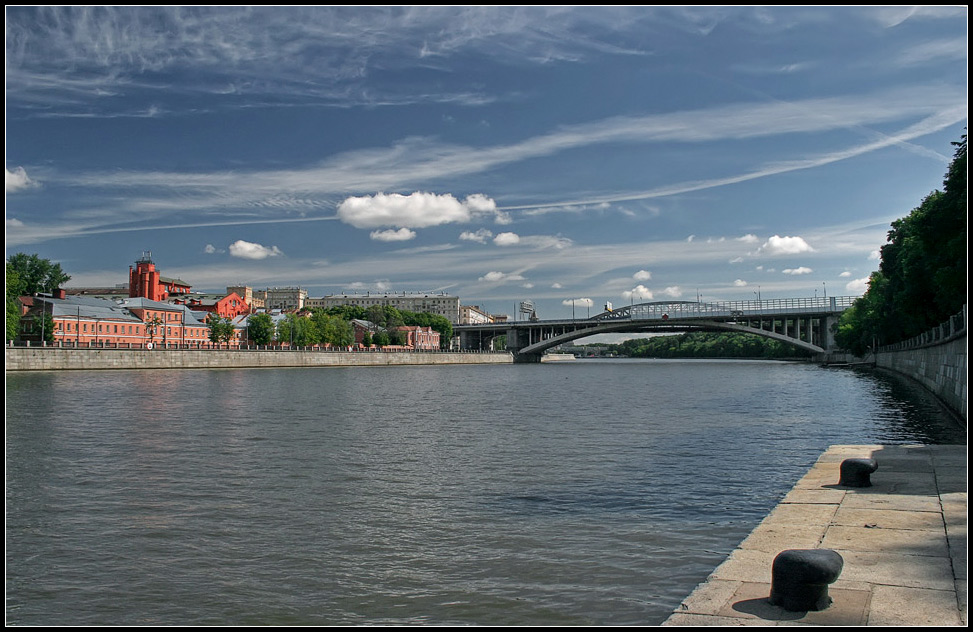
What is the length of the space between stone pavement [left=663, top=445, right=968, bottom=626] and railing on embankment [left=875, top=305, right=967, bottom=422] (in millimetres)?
11590

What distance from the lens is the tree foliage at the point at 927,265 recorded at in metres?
25.4

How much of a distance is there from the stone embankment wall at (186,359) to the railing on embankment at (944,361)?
4126 cm

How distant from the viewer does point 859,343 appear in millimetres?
78062

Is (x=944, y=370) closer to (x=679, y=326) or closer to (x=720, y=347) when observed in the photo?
(x=679, y=326)

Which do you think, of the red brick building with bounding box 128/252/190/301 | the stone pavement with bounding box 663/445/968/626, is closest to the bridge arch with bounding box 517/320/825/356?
the red brick building with bounding box 128/252/190/301

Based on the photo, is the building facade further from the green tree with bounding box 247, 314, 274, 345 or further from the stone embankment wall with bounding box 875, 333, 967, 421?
the stone embankment wall with bounding box 875, 333, 967, 421

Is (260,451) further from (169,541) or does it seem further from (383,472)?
(169,541)

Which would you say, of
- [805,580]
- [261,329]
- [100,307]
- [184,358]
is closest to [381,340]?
[261,329]

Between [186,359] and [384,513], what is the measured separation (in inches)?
2292

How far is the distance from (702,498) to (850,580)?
5.24 meters

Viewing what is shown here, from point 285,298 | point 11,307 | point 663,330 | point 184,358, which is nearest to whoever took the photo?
point 11,307

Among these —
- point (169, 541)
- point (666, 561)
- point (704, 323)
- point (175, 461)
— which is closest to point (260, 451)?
point (175, 461)

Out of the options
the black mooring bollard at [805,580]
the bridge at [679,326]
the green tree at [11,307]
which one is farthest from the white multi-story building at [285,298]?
the black mooring bollard at [805,580]

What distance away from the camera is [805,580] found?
15.9 feet
